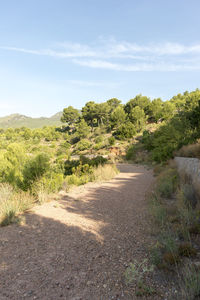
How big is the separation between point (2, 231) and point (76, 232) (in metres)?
1.79

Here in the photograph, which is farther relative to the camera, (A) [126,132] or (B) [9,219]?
(A) [126,132]

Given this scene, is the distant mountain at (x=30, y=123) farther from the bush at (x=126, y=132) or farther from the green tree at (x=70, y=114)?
the bush at (x=126, y=132)

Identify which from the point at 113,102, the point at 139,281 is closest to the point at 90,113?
the point at 113,102

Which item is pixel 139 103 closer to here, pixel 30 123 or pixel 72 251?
pixel 72 251

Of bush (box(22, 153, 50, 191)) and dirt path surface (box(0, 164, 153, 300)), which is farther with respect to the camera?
bush (box(22, 153, 50, 191))

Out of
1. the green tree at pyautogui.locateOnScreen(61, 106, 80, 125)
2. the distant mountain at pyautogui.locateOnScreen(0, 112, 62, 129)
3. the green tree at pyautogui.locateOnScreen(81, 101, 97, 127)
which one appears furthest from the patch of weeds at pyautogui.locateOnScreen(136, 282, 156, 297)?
the distant mountain at pyautogui.locateOnScreen(0, 112, 62, 129)

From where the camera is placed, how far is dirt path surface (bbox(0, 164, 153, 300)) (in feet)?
7.93

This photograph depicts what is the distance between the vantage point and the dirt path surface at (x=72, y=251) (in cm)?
242

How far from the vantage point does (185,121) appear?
16859 mm

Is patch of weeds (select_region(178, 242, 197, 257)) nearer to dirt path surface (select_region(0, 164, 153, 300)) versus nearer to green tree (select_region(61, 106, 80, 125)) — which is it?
dirt path surface (select_region(0, 164, 153, 300))

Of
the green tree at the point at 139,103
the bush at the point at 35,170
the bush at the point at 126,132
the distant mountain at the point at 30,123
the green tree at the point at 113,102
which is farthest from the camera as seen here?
the distant mountain at the point at 30,123

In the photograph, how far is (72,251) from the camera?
336cm

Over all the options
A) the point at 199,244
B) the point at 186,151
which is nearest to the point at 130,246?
the point at 199,244

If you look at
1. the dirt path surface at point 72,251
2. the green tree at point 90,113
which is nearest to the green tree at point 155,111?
the green tree at point 90,113
